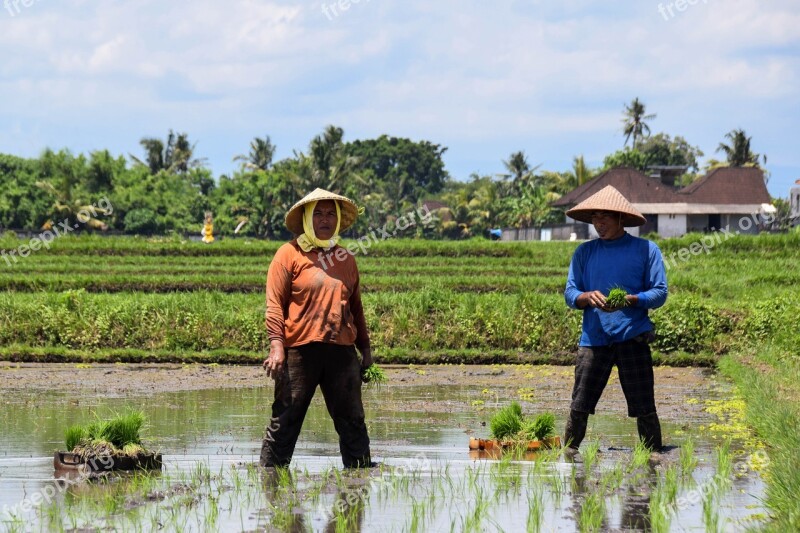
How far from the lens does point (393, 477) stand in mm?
6797

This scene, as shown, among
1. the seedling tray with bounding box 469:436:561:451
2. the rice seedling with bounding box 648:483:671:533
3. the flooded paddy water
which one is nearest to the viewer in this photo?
the rice seedling with bounding box 648:483:671:533

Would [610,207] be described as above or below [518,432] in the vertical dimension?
above

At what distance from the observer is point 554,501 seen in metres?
6.25

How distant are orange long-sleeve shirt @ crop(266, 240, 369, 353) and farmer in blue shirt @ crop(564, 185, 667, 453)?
159 centimetres

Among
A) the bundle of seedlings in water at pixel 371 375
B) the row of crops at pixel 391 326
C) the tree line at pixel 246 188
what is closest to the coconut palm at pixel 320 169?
the tree line at pixel 246 188

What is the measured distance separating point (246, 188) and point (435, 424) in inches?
2105

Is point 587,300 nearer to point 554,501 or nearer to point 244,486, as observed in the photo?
point 554,501

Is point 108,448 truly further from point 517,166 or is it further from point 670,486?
point 517,166

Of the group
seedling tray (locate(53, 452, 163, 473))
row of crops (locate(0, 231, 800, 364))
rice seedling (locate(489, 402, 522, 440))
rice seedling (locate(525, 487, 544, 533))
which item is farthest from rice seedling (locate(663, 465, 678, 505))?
row of crops (locate(0, 231, 800, 364))

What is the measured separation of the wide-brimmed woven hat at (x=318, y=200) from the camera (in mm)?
6941

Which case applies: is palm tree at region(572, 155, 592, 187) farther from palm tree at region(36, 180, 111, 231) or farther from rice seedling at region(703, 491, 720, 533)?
rice seedling at region(703, 491, 720, 533)

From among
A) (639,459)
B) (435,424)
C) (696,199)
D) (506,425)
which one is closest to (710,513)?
(639,459)

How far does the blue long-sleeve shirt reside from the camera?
7.60 m
